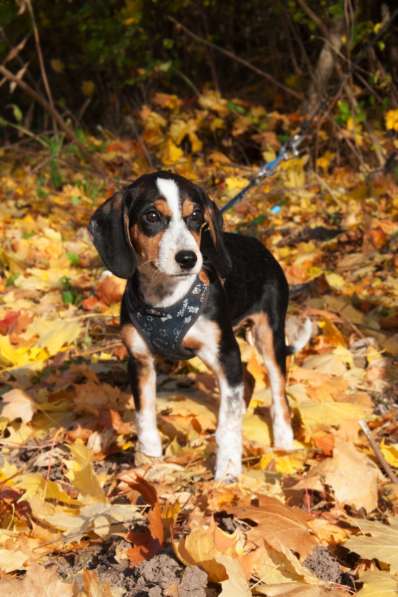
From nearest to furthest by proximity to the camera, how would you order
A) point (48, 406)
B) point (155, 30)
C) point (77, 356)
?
point (48, 406) → point (77, 356) → point (155, 30)

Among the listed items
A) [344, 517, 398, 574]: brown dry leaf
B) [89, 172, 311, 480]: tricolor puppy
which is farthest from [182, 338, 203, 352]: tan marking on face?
[344, 517, 398, 574]: brown dry leaf

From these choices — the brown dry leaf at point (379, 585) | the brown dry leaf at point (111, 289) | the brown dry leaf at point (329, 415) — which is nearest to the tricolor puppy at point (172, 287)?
the brown dry leaf at point (329, 415)

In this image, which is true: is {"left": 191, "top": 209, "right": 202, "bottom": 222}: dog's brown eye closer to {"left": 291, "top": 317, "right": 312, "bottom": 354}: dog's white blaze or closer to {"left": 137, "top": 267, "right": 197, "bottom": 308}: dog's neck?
{"left": 137, "top": 267, "right": 197, "bottom": 308}: dog's neck

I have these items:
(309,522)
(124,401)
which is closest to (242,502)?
(309,522)

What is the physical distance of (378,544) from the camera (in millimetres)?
2246

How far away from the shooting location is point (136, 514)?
2.75 metres

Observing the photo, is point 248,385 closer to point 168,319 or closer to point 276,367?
point 276,367

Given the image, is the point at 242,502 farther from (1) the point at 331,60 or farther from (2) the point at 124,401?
(1) the point at 331,60

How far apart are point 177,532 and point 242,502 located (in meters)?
0.39

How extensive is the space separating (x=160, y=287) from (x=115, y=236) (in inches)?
13.0

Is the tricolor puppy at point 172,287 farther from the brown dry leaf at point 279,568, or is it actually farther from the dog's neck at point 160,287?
the brown dry leaf at point 279,568

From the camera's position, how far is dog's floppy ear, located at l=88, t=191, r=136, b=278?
3.20 meters

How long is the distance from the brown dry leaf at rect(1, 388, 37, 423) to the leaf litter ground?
0.01 m

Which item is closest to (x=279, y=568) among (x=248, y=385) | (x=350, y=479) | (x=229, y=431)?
(x=350, y=479)
